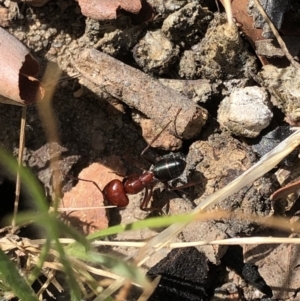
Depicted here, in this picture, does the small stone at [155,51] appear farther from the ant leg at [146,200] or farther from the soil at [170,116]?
the ant leg at [146,200]

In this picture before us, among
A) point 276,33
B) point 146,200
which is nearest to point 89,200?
point 146,200

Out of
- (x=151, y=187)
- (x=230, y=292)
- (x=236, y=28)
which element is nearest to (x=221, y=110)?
(x=236, y=28)

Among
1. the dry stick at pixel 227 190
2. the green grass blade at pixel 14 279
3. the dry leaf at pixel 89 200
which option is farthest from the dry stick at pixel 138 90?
the green grass blade at pixel 14 279

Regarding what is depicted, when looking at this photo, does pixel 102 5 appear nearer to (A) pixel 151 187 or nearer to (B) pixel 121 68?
(B) pixel 121 68

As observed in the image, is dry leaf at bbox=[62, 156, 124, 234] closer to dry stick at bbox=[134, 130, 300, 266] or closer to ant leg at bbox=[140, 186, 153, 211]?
ant leg at bbox=[140, 186, 153, 211]

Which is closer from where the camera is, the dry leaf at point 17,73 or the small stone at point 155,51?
the dry leaf at point 17,73

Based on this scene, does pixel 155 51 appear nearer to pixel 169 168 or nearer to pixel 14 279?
pixel 169 168

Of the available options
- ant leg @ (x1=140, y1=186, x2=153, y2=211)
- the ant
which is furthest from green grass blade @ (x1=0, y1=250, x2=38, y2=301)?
ant leg @ (x1=140, y1=186, x2=153, y2=211)
